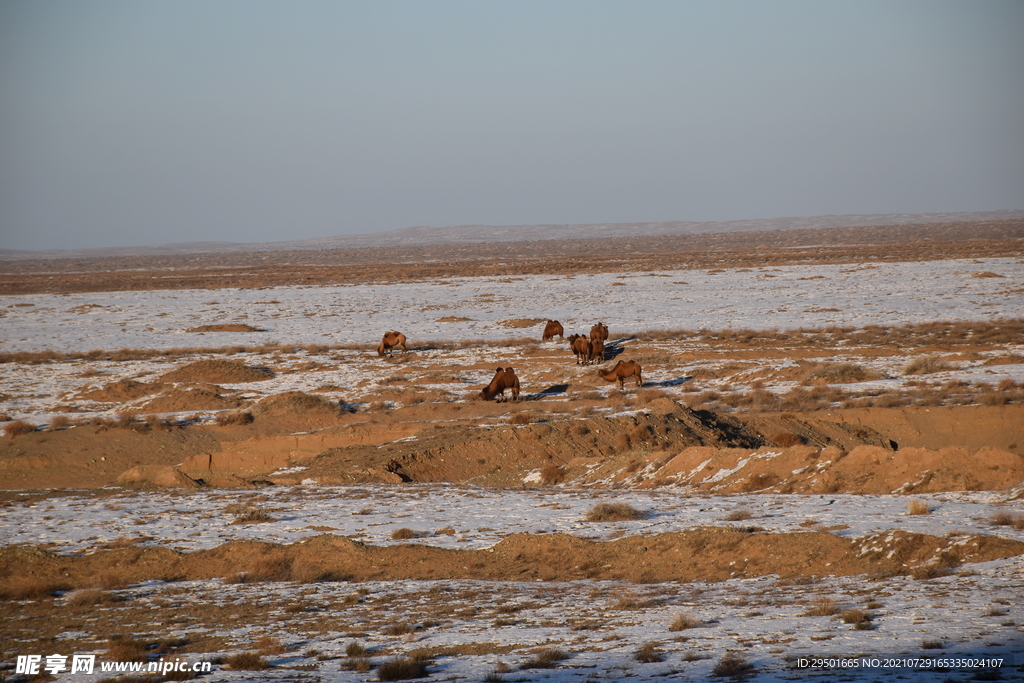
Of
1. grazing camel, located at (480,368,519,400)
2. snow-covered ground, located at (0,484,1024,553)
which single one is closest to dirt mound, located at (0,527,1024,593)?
snow-covered ground, located at (0,484,1024,553)

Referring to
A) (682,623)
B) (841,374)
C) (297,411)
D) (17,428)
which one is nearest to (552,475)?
(682,623)

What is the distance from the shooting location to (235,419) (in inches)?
915

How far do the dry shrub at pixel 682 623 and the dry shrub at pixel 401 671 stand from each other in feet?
7.20

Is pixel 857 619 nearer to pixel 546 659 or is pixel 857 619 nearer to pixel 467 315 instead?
pixel 546 659

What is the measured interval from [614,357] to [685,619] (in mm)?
24568

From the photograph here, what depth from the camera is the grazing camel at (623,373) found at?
82.6ft

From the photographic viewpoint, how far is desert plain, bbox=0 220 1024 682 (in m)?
7.56

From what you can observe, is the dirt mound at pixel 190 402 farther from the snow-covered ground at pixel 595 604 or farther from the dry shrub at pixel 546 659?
the dry shrub at pixel 546 659

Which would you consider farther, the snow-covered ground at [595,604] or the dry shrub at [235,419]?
the dry shrub at [235,419]

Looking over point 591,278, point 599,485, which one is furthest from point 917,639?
point 591,278

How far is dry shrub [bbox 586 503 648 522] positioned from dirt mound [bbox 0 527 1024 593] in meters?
1.08

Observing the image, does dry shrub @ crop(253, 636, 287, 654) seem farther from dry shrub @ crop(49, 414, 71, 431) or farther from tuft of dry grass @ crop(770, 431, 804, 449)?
dry shrub @ crop(49, 414, 71, 431)

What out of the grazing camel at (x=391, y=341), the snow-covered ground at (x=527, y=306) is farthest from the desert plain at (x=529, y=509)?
the snow-covered ground at (x=527, y=306)

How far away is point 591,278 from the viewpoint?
72.2 metres
